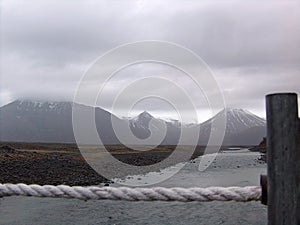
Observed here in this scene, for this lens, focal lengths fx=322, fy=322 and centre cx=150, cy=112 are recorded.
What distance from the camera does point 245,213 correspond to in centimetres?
1678

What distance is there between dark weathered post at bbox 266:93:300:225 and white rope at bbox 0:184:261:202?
218 mm

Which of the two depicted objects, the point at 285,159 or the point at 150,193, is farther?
the point at 150,193

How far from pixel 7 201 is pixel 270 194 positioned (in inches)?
810

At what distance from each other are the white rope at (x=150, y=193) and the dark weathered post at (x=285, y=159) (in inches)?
8.6

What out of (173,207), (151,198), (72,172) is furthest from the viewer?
(72,172)

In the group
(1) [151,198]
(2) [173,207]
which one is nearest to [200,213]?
(2) [173,207]

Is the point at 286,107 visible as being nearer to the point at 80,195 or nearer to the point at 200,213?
the point at 80,195

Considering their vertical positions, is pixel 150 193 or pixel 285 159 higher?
pixel 285 159

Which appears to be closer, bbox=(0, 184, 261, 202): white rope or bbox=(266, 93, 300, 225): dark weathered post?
bbox=(266, 93, 300, 225): dark weathered post

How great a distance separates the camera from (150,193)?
2.20m

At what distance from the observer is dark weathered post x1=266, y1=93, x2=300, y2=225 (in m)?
1.85

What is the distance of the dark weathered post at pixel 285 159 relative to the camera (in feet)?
6.07

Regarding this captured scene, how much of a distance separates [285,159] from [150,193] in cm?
89

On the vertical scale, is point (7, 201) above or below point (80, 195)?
below
